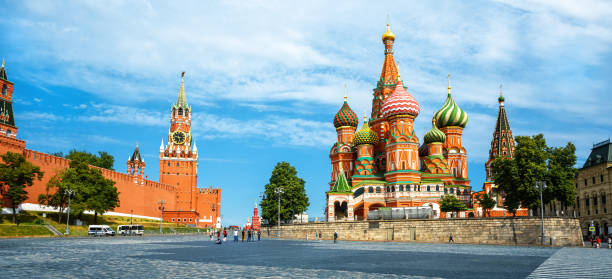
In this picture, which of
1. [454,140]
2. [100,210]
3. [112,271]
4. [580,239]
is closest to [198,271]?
[112,271]

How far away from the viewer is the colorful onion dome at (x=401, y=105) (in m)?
66.1

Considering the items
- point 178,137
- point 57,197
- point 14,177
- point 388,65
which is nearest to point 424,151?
point 388,65

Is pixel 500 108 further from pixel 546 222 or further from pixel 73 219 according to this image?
pixel 73 219

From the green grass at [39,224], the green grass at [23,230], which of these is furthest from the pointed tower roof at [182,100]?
the green grass at [23,230]

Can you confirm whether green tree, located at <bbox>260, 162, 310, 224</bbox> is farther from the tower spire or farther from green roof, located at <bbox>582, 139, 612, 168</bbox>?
the tower spire

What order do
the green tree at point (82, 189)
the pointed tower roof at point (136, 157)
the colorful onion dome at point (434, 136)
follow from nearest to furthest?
the green tree at point (82, 189) < the colorful onion dome at point (434, 136) < the pointed tower roof at point (136, 157)

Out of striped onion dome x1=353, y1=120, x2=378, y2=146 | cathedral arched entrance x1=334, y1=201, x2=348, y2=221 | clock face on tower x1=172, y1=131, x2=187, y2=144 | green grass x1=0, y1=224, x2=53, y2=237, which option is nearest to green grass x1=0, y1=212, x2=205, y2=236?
green grass x1=0, y1=224, x2=53, y2=237

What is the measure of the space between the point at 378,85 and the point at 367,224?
33325mm

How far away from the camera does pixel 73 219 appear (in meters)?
59.8

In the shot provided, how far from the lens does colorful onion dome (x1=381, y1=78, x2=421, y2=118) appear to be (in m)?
66.1

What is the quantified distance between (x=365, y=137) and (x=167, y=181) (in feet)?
210

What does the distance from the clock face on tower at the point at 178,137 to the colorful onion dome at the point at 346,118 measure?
190 ft

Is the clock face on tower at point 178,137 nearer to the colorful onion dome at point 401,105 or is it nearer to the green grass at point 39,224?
the green grass at point 39,224

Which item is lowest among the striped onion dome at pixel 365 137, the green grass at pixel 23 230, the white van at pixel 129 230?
the white van at pixel 129 230
